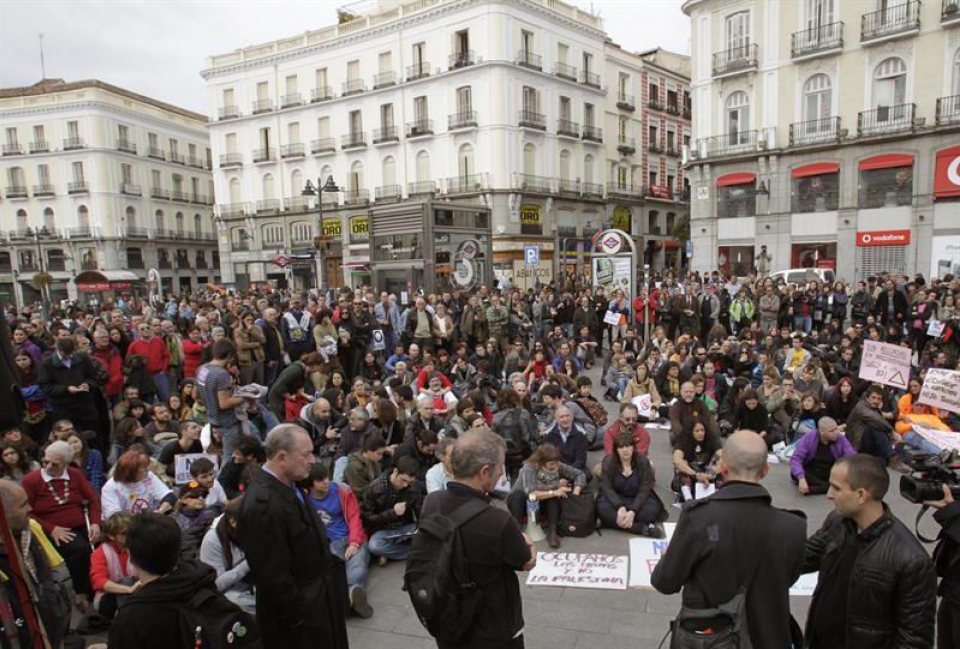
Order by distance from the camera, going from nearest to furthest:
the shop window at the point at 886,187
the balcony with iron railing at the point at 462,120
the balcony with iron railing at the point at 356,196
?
the shop window at the point at 886,187
the balcony with iron railing at the point at 462,120
the balcony with iron railing at the point at 356,196

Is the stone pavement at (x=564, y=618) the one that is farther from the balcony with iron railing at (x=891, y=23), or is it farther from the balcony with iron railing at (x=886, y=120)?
the balcony with iron railing at (x=891, y=23)

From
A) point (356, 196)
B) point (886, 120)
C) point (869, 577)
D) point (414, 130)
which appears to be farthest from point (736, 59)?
point (869, 577)

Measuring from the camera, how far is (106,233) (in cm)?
4872

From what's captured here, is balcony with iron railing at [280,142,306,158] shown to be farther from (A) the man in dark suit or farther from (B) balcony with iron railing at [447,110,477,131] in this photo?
(A) the man in dark suit

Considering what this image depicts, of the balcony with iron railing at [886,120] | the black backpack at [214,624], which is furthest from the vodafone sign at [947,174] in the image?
the black backpack at [214,624]

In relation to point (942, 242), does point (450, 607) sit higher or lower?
lower

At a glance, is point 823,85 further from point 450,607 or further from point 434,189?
point 450,607

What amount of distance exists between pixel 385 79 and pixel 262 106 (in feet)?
33.4

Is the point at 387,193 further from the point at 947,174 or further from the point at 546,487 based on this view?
the point at 546,487

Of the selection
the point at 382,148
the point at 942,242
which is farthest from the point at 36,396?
the point at 382,148

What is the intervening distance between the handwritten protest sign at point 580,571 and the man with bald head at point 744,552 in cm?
267

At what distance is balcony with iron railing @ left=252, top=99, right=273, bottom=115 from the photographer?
4297cm

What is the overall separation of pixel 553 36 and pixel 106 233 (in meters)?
37.2

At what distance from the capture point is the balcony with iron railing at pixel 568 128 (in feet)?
128
